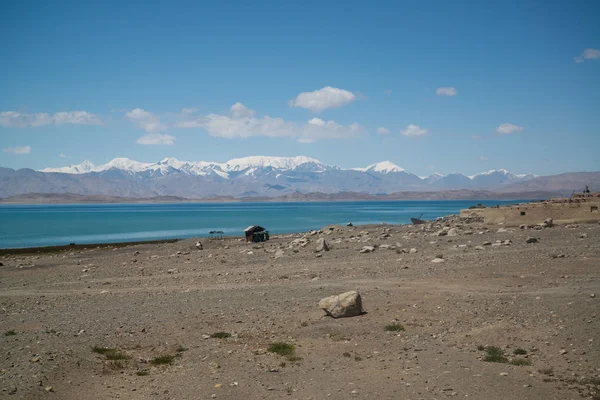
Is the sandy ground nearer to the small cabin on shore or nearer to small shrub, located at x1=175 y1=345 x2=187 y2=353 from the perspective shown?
small shrub, located at x1=175 y1=345 x2=187 y2=353

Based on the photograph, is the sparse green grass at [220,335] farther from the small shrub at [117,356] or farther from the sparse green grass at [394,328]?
the sparse green grass at [394,328]

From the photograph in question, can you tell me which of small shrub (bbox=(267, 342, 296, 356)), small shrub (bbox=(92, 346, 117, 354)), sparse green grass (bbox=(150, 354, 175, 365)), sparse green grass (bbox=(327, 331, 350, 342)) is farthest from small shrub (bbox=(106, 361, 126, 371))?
sparse green grass (bbox=(327, 331, 350, 342))

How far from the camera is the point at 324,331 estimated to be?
15.1 m

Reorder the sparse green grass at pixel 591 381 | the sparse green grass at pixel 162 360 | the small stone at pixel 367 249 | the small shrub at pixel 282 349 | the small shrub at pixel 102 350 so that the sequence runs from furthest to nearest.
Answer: the small stone at pixel 367 249
the small shrub at pixel 282 349
the small shrub at pixel 102 350
the sparse green grass at pixel 162 360
the sparse green grass at pixel 591 381

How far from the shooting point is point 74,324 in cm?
1633

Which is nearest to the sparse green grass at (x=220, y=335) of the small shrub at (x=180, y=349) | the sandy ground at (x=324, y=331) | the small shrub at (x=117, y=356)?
the sandy ground at (x=324, y=331)

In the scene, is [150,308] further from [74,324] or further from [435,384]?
[435,384]

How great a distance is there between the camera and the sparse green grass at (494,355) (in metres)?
12.3

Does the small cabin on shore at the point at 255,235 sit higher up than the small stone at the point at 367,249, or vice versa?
the small stone at the point at 367,249

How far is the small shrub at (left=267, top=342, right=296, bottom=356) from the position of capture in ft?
44.0

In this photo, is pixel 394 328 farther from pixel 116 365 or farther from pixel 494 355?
pixel 116 365

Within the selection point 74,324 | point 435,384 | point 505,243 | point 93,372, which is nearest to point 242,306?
point 74,324

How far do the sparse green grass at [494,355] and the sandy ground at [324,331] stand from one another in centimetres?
18

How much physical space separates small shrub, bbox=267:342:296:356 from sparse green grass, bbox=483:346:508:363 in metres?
4.64
